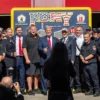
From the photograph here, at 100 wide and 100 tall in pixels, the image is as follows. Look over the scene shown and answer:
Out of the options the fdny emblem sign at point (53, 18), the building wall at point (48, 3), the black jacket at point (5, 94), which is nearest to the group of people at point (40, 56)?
the fdny emblem sign at point (53, 18)

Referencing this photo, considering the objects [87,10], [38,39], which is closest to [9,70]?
[38,39]

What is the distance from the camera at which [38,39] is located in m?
10.5

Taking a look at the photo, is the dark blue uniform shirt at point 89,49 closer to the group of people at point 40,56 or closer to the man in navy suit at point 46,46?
the group of people at point 40,56

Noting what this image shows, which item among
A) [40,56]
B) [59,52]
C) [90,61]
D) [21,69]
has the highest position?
[59,52]

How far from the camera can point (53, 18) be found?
39.2 ft

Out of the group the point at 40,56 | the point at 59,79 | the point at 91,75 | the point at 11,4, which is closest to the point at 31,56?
the point at 40,56

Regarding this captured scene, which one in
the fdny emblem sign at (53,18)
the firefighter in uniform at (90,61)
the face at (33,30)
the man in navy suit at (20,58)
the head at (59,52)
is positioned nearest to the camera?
the head at (59,52)

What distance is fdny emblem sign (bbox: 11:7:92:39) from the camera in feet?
38.9

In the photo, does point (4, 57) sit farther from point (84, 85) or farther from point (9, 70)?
point (84, 85)

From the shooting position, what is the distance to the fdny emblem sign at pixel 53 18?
11.9 meters

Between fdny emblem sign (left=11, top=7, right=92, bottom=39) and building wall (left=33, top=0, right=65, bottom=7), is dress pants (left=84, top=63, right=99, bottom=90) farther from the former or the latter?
building wall (left=33, top=0, right=65, bottom=7)

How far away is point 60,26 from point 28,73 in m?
2.03

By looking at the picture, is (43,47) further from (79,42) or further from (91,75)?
(91,75)

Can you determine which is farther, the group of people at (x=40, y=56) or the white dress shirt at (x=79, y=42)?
the white dress shirt at (x=79, y=42)
